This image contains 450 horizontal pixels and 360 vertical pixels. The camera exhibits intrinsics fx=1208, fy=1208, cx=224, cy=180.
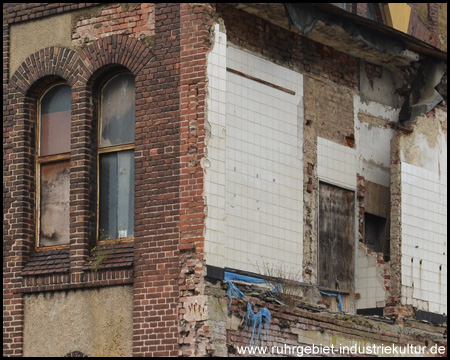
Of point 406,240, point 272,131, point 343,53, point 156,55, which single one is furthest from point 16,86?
point 406,240

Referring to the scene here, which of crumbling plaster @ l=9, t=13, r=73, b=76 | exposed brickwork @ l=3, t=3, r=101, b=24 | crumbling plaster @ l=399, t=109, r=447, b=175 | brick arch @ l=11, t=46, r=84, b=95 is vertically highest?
exposed brickwork @ l=3, t=3, r=101, b=24

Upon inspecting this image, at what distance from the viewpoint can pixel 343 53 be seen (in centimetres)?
1970

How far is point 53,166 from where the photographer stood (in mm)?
17844

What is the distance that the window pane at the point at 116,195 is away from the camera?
17.1m

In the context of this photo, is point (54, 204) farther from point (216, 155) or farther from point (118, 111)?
point (216, 155)

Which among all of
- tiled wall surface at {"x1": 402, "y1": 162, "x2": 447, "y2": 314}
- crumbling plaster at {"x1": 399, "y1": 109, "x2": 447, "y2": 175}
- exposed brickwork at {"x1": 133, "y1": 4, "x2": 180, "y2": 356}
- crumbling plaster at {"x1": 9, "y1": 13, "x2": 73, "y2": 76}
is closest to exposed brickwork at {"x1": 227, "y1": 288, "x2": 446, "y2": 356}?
tiled wall surface at {"x1": 402, "y1": 162, "x2": 447, "y2": 314}

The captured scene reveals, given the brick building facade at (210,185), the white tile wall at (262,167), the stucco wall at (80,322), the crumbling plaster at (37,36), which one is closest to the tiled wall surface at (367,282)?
the brick building facade at (210,185)

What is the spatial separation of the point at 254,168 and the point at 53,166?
118 inches

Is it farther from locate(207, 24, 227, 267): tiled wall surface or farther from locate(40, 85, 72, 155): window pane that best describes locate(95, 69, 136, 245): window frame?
locate(207, 24, 227, 267): tiled wall surface

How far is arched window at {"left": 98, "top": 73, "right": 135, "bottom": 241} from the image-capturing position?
1716 cm

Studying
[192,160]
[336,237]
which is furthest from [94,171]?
[336,237]

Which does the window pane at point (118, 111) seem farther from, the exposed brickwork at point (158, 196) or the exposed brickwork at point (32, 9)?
the exposed brickwork at point (32, 9)

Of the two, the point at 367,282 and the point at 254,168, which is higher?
the point at 254,168

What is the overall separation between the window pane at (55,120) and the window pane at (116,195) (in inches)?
29.6
